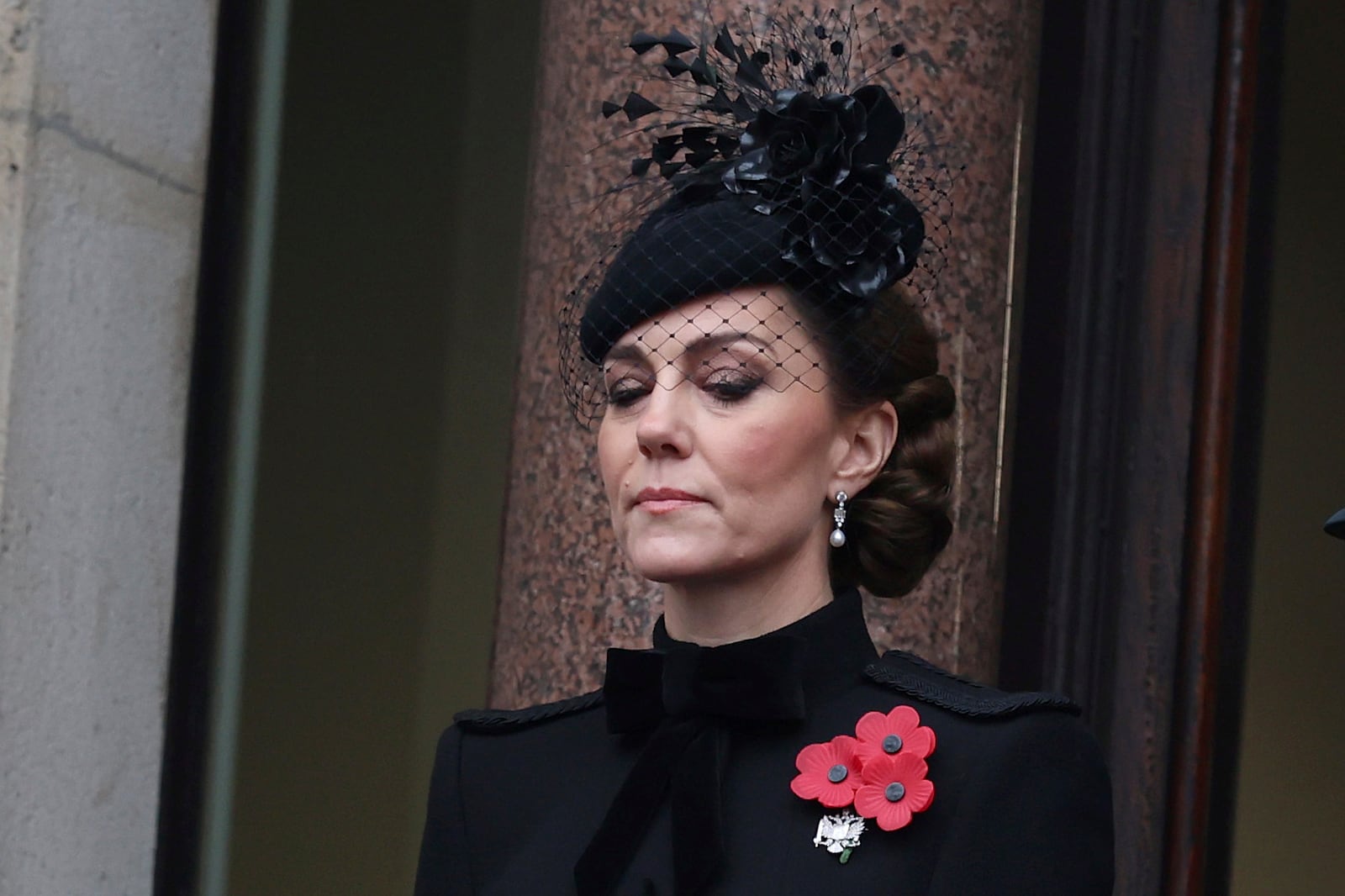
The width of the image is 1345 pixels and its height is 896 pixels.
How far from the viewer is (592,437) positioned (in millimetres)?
3443

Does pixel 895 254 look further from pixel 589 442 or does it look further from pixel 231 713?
pixel 231 713

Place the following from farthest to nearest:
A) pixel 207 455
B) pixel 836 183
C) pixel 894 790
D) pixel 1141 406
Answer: pixel 207 455, pixel 1141 406, pixel 836 183, pixel 894 790

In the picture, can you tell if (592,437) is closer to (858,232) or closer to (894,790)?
(858,232)

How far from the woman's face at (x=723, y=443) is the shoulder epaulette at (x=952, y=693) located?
0.18 metres

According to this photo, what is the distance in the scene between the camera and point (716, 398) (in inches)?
93.3

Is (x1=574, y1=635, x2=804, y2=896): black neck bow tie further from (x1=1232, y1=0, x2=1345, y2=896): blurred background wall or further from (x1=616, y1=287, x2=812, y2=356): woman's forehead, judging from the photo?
(x1=1232, y1=0, x2=1345, y2=896): blurred background wall

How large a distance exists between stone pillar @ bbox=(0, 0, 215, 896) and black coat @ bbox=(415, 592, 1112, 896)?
129 centimetres

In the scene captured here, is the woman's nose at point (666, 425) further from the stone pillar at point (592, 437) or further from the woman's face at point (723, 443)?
the stone pillar at point (592, 437)

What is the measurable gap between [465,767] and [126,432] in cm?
153

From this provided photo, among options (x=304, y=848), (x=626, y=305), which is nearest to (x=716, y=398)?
(x=626, y=305)

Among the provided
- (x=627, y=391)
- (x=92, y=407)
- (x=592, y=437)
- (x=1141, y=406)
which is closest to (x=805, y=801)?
(x=627, y=391)

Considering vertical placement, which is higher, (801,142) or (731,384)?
(801,142)

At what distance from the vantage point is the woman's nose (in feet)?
7.72

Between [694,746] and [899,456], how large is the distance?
494 mm
